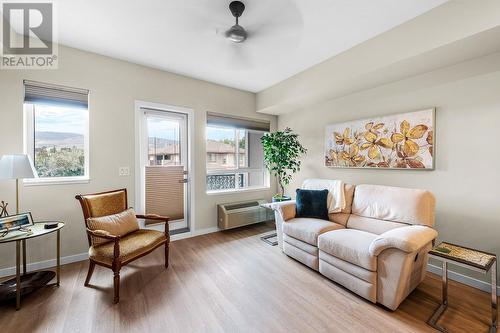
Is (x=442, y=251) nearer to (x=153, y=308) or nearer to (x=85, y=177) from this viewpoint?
(x=153, y=308)

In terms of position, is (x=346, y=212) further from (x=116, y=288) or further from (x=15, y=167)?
(x=15, y=167)

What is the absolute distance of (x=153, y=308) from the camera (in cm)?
190

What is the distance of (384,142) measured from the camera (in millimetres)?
2865

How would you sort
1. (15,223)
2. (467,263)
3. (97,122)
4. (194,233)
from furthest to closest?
(194,233)
(97,122)
(15,223)
(467,263)

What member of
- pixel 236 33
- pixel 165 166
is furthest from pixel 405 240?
pixel 165 166

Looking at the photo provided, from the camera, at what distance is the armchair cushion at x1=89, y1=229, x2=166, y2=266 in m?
2.07

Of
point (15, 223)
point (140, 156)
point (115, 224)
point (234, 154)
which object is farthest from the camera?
point (234, 154)

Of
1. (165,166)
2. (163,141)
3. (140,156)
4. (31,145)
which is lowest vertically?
(165,166)

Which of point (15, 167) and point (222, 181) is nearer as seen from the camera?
point (15, 167)

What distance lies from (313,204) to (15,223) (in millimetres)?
3329

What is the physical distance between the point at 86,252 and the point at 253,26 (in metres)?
3.42

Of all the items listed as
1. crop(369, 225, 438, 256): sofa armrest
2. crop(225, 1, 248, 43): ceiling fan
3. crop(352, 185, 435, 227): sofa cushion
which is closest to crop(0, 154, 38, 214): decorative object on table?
crop(225, 1, 248, 43): ceiling fan

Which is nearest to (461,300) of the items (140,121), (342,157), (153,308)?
(342,157)

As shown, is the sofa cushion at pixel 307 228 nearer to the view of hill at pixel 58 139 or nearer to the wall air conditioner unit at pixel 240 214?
the wall air conditioner unit at pixel 240 214
